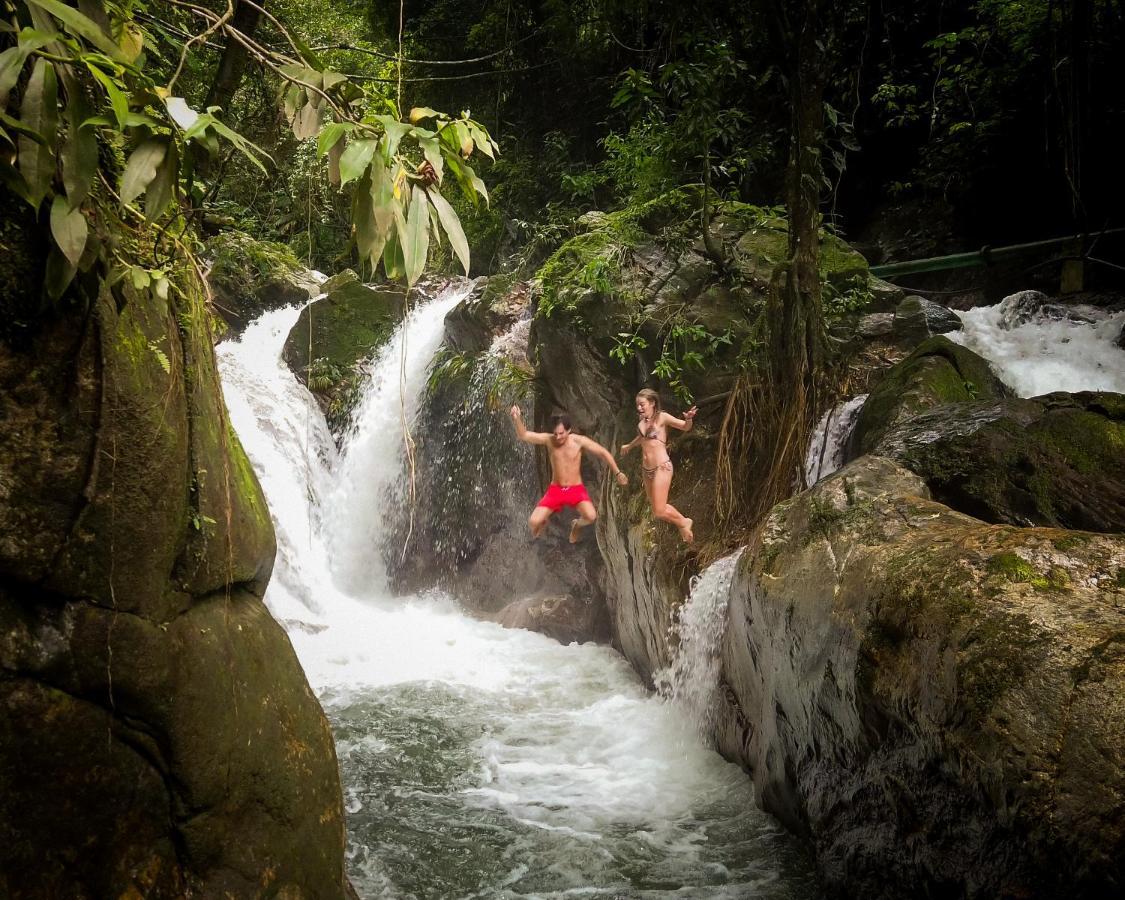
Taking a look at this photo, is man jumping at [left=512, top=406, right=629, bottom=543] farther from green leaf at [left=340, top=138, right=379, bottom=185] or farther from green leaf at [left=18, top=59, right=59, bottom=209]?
green leaf at [left=18, top=59, right=59, bottom=209]

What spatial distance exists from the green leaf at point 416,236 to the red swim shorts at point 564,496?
17.2 ft

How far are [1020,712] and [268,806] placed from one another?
9.05 feet

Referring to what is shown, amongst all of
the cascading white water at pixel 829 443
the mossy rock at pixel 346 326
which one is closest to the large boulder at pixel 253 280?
the mossy rock at pixel 346 326

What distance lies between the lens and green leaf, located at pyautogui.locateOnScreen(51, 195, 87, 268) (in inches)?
89.3

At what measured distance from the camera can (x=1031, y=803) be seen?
2.97m

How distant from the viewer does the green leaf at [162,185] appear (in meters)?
2.27

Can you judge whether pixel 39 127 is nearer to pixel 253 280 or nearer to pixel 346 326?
pixel 346 326

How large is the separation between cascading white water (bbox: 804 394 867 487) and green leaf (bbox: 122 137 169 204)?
18.3ft

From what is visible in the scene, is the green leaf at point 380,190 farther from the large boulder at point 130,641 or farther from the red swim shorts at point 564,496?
the red swim shorts at point 564,496

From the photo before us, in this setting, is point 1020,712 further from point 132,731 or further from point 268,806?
point 132,731

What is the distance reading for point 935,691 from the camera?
11.4 ft

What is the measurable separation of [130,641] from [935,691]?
305 cm

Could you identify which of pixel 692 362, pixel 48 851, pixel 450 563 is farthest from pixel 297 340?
pixel 48 851

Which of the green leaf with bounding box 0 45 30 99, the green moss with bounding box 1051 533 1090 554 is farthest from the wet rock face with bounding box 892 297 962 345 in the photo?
the green leaf with bounding box 0 45 30 99
